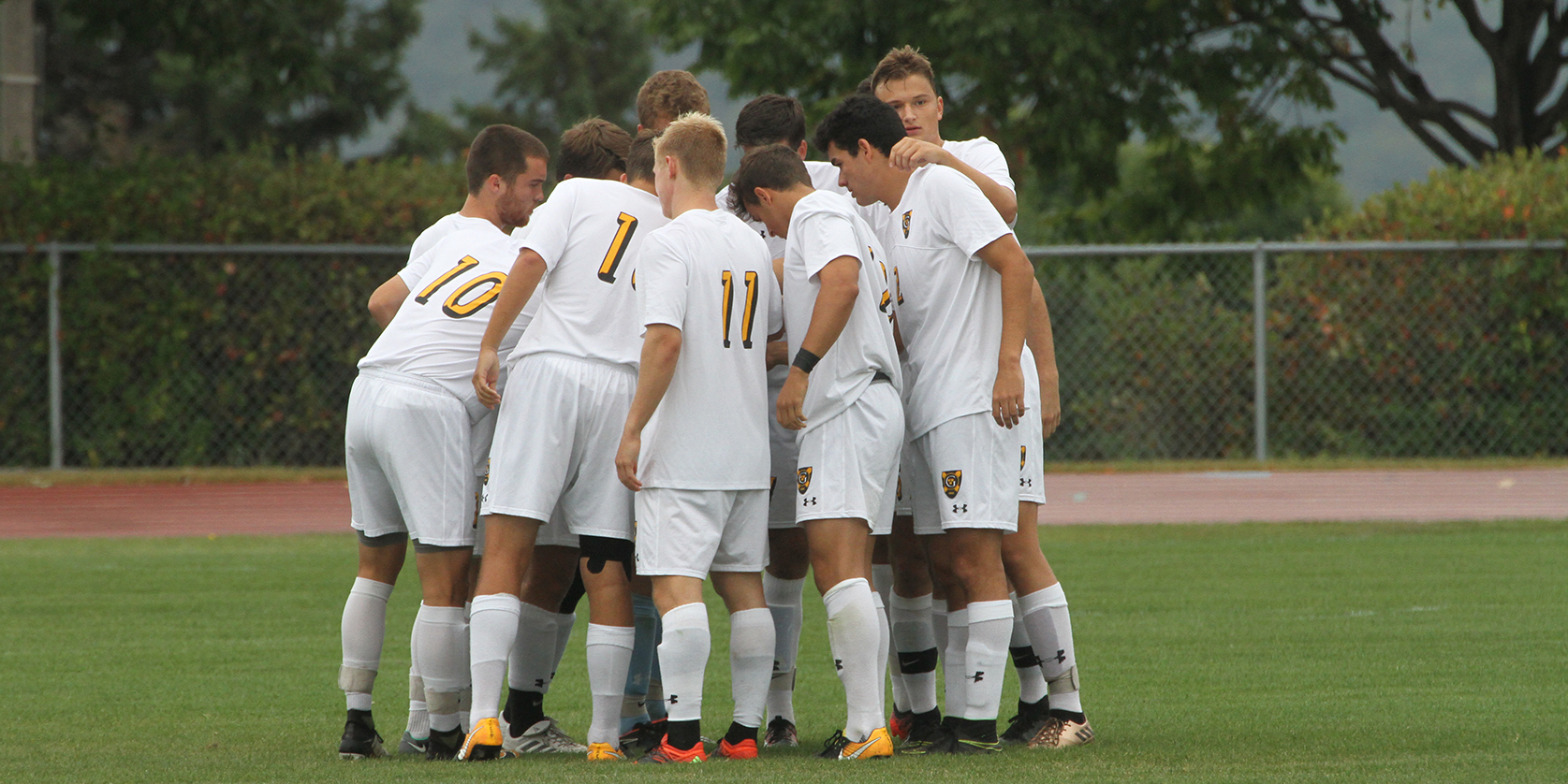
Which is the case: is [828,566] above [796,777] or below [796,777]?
above

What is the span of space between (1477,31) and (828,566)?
20.7 meters

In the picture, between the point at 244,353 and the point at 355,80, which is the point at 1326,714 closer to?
the point at 244,353

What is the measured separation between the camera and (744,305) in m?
4.82

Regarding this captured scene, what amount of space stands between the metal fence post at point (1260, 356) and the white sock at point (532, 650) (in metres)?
10.5

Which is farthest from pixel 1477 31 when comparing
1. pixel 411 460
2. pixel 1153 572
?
pixel 411 460

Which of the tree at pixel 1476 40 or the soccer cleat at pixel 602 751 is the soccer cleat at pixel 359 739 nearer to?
the soccer cleat at pixel 602 751

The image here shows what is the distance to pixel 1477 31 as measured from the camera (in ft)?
73.0

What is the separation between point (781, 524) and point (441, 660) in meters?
1.16

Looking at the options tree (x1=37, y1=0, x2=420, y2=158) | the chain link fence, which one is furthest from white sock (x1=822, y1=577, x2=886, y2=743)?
tree (x1=37, y1=0, x2=420, y2=158)

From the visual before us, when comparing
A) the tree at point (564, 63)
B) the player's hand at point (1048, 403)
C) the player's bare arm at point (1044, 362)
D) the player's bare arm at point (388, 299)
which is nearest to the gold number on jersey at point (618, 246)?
the player's bare arm at point (388, 299)

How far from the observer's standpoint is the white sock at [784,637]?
5332mm

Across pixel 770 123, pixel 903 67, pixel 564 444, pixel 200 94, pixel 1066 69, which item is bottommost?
pixel 564 444

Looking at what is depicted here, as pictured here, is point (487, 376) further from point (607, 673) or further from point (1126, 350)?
point (1126, 350)

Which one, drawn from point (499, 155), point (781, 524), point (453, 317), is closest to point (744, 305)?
point (781, 524)
